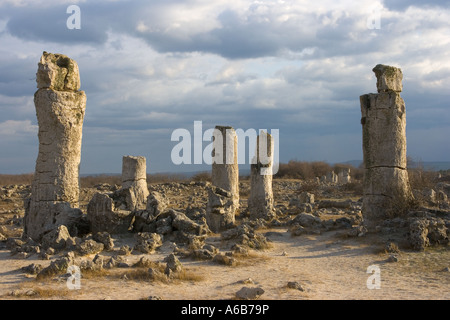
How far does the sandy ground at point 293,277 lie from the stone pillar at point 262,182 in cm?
393

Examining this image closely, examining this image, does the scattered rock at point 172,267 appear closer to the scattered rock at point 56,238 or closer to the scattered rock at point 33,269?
the scattered rock at point 33,269

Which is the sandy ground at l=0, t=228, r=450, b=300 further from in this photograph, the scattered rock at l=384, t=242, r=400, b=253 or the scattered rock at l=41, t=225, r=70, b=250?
the scattered rock at l=41, t=225, r=70, b=250

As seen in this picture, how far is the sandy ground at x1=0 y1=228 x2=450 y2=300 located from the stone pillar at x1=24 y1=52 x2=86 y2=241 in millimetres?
1389

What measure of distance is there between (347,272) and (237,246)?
2507 mm

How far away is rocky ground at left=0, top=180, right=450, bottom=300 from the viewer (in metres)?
7.45

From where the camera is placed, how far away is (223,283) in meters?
8.02

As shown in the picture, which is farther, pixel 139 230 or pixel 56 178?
pixel 139 230

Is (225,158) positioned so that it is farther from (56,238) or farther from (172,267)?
(172,267)

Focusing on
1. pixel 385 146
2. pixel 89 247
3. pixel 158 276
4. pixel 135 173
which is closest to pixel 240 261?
pixel 158 276

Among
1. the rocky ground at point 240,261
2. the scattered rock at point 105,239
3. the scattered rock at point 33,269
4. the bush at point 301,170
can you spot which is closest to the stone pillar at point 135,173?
the rocky ground at point 240,261

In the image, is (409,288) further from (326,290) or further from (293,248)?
(293,248)

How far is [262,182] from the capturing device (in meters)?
15.2

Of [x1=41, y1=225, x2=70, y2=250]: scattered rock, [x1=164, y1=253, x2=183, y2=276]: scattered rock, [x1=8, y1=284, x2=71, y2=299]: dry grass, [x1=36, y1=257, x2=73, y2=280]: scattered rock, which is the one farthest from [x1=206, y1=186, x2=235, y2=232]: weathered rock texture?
[x1=8, y1=284, x2=71, y2=299]: dry grass

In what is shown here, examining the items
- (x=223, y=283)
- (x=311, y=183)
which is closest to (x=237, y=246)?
(x=223, y=283)
